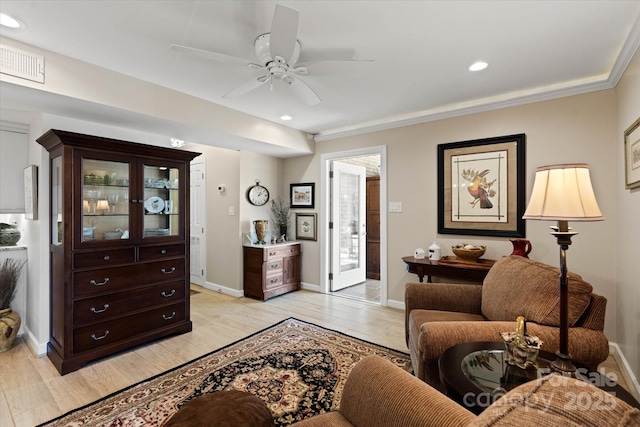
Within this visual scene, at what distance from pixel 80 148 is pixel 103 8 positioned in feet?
3.92

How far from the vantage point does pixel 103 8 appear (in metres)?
1.83

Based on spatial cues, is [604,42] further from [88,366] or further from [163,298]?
[88,366]

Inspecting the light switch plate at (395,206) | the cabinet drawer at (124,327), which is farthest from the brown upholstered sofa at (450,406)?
the light switch plate at (395,206)

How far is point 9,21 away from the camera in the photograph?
6.34 feet

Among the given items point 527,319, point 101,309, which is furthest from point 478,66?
point 101,309

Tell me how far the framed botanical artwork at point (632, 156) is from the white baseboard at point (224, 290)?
4.40m

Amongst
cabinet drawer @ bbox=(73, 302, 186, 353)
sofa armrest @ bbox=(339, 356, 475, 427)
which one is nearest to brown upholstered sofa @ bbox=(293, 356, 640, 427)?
sofa armrest @ bbox=(339, 356, 475, 427)

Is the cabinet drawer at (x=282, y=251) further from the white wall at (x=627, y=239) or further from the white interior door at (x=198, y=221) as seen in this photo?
the white wall at (x=627, y=239)

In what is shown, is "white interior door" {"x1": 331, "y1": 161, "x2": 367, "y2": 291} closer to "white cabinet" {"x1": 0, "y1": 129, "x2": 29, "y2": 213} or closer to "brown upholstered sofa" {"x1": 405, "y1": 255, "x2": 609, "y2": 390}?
"brown upholstered sofa" {"x1": 405, "y1": 255, "x2": 609, "y2": 390}

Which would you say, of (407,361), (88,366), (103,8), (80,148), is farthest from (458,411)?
(80,148)

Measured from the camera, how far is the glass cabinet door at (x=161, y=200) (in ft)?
9.80

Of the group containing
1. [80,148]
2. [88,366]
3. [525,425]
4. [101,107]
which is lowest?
[88,366]

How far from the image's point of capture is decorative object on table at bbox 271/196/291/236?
504cm

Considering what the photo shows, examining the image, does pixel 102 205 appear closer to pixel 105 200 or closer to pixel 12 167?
pixel 105 200
